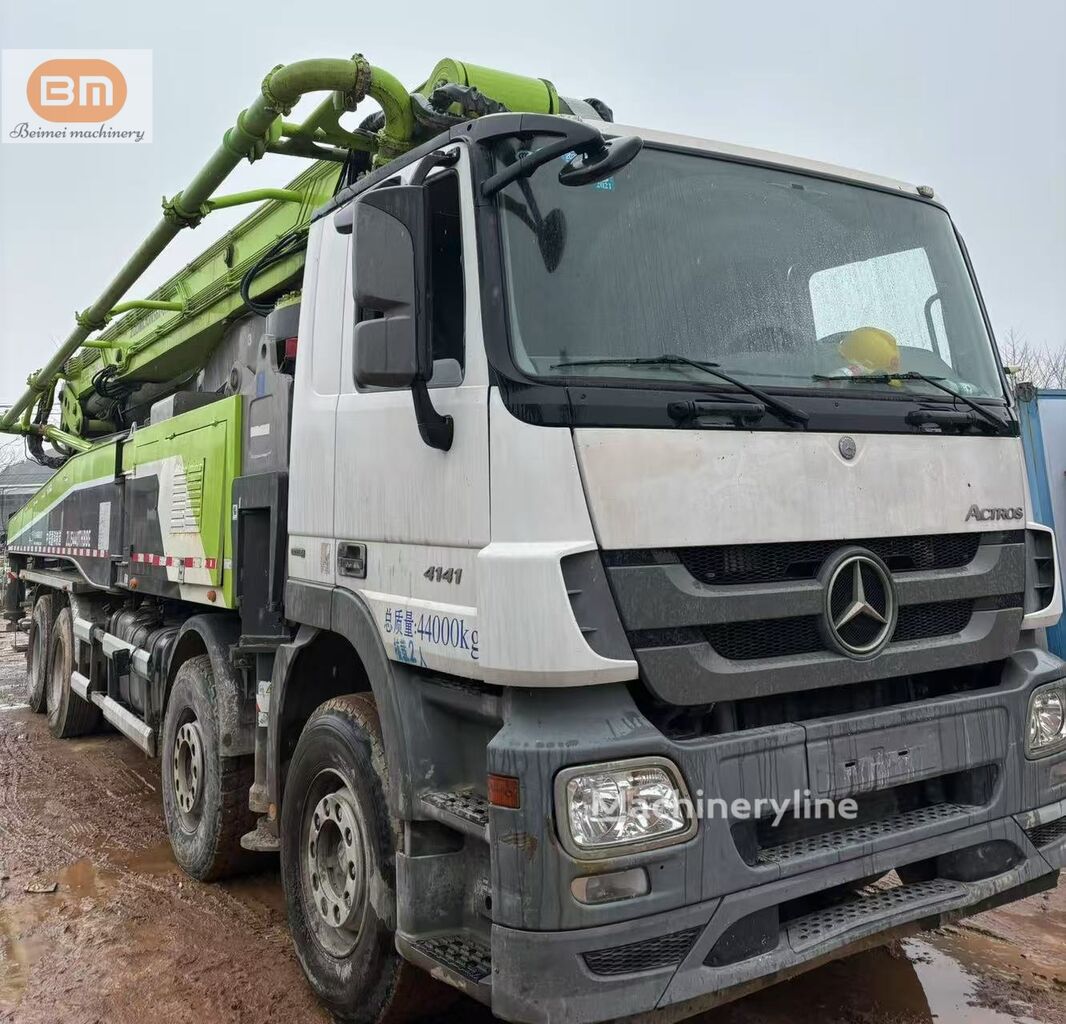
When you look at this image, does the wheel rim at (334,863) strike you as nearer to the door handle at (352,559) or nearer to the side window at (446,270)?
the door handle at (352,559)

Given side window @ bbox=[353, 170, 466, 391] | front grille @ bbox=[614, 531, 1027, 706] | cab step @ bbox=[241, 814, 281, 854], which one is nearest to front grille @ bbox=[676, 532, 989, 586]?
front grille @ bbox=[614, 531, 1027, 706]

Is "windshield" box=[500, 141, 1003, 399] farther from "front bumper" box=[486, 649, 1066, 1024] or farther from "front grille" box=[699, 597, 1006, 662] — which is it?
"front bumper" box=[486, 649, 1066, 1024]

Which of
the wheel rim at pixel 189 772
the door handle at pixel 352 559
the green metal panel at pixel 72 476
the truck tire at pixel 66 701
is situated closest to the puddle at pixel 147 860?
the wheel rim at pixel 189 772

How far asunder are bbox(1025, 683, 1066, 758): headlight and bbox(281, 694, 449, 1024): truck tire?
1993 millimetres

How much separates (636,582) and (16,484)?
163 feet

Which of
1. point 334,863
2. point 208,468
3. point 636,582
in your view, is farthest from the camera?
point 208,468

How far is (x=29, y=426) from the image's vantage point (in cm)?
1046

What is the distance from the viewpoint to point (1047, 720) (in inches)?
121

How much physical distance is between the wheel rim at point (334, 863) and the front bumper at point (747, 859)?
0.86 metres

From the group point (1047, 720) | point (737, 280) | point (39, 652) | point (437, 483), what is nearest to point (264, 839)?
point (437, 483)

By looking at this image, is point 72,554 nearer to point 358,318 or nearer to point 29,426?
point 29,426

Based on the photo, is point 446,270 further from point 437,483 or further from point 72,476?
point 72,476

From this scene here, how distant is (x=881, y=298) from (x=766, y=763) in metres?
1.67

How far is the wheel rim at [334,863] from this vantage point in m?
3.05
